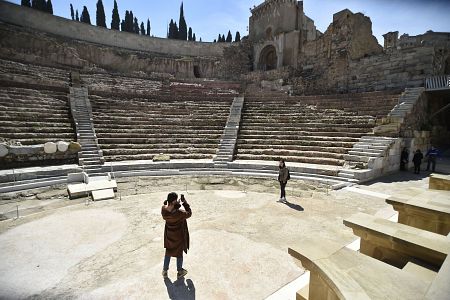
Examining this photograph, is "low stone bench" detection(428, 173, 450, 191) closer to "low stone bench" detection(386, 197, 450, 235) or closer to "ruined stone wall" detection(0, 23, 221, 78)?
"low stone bench" detection(386, 197, 450, 235)

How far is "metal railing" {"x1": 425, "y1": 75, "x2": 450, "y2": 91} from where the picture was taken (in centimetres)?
1266

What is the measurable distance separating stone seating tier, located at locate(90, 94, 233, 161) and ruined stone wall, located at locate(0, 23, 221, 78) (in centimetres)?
1337

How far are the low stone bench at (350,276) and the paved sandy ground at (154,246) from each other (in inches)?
47.5

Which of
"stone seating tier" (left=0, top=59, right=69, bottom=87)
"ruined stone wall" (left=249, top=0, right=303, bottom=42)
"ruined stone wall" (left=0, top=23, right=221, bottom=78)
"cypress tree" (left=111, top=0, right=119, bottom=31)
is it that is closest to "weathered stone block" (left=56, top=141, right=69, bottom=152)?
"stone seating tier" (left=0, top=59, right=69, bottom=87)

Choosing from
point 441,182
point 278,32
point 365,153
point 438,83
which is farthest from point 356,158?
point 278,32

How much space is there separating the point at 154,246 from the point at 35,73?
21.2 m

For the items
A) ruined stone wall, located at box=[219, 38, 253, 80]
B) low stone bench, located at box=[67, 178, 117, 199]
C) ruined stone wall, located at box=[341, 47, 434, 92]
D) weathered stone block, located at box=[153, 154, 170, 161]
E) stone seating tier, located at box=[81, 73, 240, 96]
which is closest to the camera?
low stone bench, located at box=[67, 178, 117, 199]

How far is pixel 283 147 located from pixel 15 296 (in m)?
11.6

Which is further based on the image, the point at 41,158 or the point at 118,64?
the point at 118,64

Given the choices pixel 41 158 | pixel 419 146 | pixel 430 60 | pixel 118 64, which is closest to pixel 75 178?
pixel 41 158

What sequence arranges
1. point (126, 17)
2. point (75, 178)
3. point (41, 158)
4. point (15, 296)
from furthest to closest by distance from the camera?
point (126, 17), point (41, 158), point (75, 178), point (15, 296)

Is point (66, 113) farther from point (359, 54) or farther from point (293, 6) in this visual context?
point (293, 6)

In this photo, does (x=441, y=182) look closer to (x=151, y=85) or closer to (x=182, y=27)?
(x=151, y=85)

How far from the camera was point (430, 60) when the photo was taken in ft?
50.0
